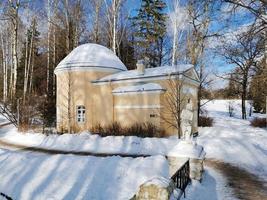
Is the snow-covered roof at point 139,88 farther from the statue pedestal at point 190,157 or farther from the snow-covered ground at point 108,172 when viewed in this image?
the statue pedestal at point 190,157

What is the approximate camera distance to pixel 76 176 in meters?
9.39

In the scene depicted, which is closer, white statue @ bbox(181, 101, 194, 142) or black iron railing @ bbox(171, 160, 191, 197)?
black iron railing @ bbox(171, 160, 191, 197)

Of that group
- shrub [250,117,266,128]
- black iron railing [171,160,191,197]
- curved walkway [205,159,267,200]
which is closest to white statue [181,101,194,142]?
black iron railing [171,160,191,197]

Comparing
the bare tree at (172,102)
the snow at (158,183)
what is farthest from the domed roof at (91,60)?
the snow at (158,183)

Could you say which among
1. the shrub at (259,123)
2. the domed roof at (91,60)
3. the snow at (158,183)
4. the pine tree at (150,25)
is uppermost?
the pine tree at (150,25)

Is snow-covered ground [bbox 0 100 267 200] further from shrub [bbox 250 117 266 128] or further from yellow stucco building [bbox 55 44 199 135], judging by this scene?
shrub [bbox 250 117 266 128]

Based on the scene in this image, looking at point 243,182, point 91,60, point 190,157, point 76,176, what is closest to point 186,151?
point 190,157

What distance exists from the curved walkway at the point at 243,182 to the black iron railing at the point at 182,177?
1288mm

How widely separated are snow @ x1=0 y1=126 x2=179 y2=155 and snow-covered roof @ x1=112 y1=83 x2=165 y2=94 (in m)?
4.11

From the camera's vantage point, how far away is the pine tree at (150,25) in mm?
36969

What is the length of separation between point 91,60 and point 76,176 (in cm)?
1459

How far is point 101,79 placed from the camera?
22.7 metres

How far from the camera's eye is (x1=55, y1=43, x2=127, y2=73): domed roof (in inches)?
894

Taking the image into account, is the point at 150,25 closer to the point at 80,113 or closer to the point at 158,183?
the point at 80,113
